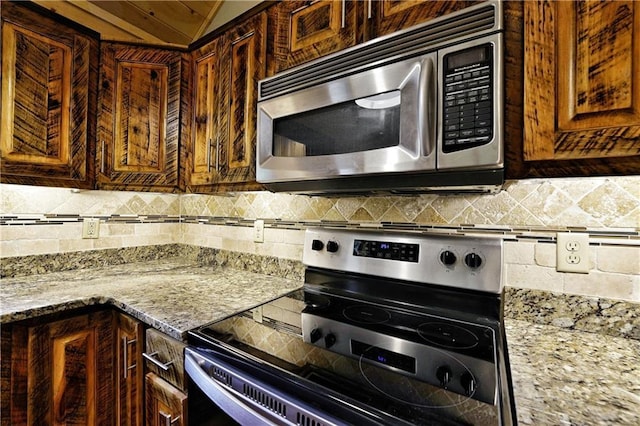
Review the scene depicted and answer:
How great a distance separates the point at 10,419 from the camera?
97 cm

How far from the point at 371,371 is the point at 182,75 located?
1640mm

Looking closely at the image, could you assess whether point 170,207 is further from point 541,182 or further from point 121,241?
point 541,182

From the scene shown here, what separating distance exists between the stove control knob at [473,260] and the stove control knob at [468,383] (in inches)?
16.4

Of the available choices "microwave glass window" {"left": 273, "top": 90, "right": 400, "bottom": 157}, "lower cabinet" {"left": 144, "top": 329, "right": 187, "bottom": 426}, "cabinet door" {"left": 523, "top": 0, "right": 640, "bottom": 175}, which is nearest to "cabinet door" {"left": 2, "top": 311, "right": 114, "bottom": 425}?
"lower cabinet" {"left": 144, "top": 329, "right": 187, "bottom": 426}

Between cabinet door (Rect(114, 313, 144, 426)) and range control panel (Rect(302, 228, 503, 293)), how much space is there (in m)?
0.71

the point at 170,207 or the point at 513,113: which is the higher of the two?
the point at 513,113

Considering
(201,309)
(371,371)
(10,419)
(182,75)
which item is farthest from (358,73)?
(10,419)

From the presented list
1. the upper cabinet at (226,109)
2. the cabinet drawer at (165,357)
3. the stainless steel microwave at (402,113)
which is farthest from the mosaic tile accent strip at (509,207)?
the cabinet drawer at (165,357)

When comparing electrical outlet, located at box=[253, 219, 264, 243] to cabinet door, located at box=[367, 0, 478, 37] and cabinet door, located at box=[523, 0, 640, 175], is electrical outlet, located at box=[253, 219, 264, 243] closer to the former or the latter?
cabinet door, located at box=[367, 0, 478, 37]

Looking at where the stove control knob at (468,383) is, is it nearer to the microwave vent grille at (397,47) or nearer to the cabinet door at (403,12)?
the microwave vent grille at (397,47)

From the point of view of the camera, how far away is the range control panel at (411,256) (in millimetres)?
990

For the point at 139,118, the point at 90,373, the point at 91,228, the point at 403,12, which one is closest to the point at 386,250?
the point at 403,12

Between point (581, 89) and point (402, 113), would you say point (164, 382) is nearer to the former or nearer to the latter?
point (402, 113)

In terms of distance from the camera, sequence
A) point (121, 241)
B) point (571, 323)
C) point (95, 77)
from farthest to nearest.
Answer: point (121, 241) < point (95, 77) < point (571, 323)
